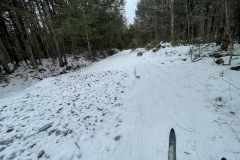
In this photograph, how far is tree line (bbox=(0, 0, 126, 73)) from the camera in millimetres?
11836

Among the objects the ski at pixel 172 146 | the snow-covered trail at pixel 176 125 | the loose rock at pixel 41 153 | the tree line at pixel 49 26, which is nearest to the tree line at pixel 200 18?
the snow-covered trail at pixel 176 125

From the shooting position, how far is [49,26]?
40.5 ft

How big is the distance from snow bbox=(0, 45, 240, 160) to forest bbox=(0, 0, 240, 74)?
3.80m

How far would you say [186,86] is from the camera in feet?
17.2

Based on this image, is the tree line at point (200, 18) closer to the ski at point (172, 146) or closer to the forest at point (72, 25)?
the forest at point (72, 25)

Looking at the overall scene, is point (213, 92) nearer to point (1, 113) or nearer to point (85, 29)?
point (1, 113)

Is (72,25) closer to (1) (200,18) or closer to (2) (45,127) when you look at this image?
(1) (200,18)

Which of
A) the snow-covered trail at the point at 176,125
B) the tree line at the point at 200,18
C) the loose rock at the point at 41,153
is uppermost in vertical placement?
the tree line at the point at 200,18

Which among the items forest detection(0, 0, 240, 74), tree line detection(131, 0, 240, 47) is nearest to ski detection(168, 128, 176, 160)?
forest detection(0, 0, 240, 74)

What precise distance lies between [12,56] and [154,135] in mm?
15754

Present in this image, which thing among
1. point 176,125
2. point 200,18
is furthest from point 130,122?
point 200,18

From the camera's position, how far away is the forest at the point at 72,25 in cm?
1049

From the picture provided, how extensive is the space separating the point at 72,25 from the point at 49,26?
226 centimetres

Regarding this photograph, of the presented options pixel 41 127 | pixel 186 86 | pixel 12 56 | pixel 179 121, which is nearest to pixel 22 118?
pixel 41 127
